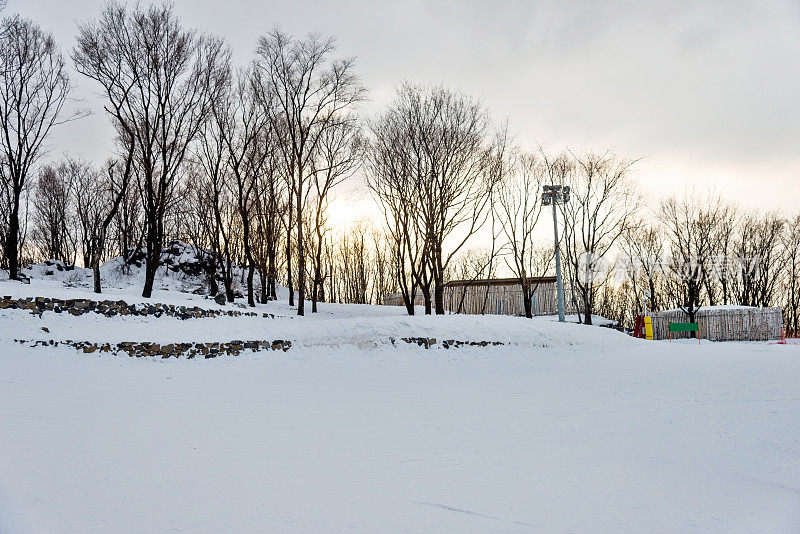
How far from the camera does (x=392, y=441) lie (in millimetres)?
6270

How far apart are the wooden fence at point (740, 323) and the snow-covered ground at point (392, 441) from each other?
16562mm

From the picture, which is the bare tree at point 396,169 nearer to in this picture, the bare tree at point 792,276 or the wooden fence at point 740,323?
the wooden fence at point 740,323

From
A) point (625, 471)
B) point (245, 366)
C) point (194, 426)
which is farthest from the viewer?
point (245, 366)

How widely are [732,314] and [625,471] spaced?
27.3 meters

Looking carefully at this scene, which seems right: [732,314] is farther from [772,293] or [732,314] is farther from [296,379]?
[296,379]

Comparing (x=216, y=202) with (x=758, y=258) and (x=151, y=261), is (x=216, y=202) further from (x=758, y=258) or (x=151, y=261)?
(x=758, y=258)

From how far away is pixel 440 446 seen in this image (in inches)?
238

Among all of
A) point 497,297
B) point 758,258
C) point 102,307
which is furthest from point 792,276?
point 102,307

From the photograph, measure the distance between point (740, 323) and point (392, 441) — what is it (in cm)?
2766

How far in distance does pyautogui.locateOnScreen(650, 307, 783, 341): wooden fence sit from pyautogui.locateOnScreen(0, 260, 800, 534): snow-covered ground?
16.6 metres

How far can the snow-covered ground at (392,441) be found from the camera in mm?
4031

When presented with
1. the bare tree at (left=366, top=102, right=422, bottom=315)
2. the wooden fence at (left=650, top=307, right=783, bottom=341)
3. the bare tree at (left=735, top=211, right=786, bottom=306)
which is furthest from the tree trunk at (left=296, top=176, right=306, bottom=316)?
the bare tree at (left=735, top=211, right=786, bottom=306)

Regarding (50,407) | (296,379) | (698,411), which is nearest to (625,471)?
(698,411)

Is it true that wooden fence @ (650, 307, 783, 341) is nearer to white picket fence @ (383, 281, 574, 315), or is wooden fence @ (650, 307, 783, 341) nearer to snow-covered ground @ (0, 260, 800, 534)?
white picket fence @ (383, 281, 574, 315)
